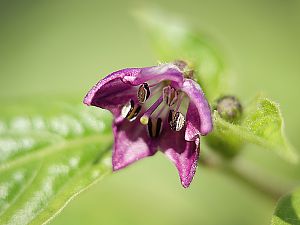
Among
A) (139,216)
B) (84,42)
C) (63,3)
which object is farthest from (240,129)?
(63,3)

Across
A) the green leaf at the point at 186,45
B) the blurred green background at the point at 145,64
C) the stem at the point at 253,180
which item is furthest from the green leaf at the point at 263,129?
the blurred green background at the point at 145,64

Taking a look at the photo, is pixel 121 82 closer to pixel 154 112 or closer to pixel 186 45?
pixel 154 112

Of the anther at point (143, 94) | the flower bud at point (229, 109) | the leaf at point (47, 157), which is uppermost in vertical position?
the flower bud at point (229, 109)

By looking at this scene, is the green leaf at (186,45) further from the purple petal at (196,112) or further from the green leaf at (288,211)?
the green leaf at (288,211)

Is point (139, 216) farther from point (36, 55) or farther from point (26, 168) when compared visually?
point (36, 55)

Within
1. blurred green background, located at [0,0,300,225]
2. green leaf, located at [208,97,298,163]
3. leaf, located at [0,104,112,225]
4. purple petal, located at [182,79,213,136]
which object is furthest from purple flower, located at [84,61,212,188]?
blurred green background, located at [0,0,300,225]

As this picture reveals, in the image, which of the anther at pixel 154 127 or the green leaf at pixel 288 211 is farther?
the anther at pixel 154 127

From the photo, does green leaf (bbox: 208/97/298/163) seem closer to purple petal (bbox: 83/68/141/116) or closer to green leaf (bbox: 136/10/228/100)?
purple petal (bbox: 83/68/141/116)
